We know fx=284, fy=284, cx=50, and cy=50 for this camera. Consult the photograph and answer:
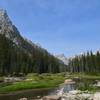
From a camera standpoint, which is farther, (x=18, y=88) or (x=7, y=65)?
(x=7, y=65)

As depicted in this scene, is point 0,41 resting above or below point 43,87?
above

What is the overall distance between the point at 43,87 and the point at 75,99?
36069mm

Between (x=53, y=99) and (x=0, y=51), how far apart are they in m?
130

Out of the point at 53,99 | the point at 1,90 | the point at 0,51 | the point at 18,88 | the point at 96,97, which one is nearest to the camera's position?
the point at 96,97

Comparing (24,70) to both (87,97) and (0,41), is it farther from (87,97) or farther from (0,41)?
(87,97)

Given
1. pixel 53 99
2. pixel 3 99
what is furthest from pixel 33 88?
pixel 53 99

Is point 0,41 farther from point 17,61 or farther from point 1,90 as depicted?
point 1,90

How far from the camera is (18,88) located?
6775 centimetres

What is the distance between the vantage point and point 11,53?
180 metres

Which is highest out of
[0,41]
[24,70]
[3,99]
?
[0,41]

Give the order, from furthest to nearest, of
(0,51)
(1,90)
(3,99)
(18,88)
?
(0,51) → (18,88) → (1,90) → (3,99)

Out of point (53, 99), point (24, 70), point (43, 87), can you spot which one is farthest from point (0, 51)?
point (53, 99)

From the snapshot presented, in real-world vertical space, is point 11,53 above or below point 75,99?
above

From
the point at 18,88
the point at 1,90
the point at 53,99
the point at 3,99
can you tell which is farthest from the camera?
the point at 18,88
